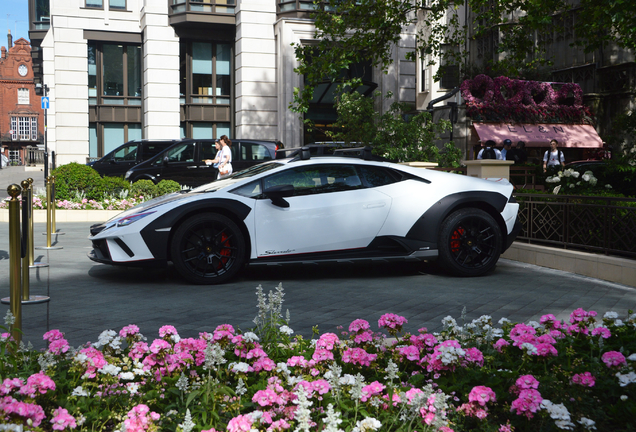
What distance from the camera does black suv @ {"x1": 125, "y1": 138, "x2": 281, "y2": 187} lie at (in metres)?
18.0

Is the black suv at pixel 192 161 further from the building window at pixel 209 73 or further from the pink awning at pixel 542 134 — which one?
the building window at pixel 209 73

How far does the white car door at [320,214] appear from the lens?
6938 mm

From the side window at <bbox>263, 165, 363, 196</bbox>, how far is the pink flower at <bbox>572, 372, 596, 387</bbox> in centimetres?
445

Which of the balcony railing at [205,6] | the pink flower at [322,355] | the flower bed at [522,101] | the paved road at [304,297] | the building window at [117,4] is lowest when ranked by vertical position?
the paved road at [304,297]

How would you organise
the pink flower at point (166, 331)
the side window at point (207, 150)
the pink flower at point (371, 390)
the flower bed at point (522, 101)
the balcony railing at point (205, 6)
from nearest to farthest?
the pink flower at point (371, 390) → the pink flower at point (166, 331) → the side window at point (207, 150) → the flower bed at point (522, 101) → the balcony railing at point (205, 6)

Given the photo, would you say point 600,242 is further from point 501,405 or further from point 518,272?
point 501,405

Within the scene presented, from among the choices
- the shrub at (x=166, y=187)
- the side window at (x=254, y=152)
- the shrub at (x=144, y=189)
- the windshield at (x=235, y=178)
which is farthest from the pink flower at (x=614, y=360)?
the side window at (x=254, y=152)

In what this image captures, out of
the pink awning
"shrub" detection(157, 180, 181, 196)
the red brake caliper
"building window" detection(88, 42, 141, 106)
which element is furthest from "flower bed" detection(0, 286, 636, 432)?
"building window" detection(88, 42, 141, 106)

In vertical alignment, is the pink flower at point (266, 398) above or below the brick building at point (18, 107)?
below

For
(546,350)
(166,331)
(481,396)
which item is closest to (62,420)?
(166,331)

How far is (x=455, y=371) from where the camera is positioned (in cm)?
328

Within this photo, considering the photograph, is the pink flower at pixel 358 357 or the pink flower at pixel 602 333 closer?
the pink flower at pixel 358 357

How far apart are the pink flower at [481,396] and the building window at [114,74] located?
28050 millimetres

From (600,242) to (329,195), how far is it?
3.41 m
